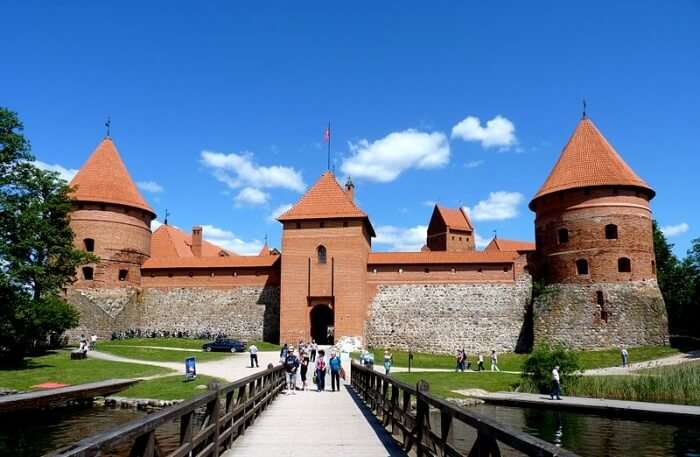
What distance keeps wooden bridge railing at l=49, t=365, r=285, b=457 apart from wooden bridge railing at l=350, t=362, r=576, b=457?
7.12 feet

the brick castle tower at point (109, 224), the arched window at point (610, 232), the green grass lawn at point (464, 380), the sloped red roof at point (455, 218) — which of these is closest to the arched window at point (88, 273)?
the brick castle tower at point (109, 224)

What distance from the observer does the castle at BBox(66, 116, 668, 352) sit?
28.6m

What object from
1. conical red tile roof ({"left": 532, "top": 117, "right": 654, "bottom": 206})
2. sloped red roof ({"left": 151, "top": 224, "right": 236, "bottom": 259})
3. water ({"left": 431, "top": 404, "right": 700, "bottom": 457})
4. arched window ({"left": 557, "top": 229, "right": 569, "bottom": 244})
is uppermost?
conical red tile roof ({"left": 532, "top": 117, "right": 654, "bottom": 206})

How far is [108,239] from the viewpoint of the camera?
108 feet

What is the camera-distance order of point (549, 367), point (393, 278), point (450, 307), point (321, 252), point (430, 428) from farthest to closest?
1. point (393, 278)
2. point (321, 252)
3. point (450, 307)
4. point (549, 367)
5. point (430, 428)

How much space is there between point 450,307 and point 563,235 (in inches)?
279

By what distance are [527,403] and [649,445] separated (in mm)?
5617

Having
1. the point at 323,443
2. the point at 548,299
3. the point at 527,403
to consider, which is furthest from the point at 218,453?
the point at 548,299

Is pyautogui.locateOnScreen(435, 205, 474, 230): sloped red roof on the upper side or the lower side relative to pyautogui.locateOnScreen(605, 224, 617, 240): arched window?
upper

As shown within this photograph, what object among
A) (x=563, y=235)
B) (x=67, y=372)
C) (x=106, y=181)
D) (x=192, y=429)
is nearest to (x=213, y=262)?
(x=106, y=181)

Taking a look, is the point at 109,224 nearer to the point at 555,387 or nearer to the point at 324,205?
the point at 324,205

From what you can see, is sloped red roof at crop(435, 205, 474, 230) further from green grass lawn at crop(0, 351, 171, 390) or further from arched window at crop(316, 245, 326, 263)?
green grass lawn at crop(0, 351, 171, 390)

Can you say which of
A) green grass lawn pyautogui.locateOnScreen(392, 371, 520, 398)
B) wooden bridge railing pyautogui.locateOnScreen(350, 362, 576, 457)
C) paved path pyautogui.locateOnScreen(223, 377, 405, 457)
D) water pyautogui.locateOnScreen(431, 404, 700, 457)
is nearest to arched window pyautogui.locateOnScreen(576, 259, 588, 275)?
green grass lawn pyautogui.locateOnScreen(392, 371, 520, 398)

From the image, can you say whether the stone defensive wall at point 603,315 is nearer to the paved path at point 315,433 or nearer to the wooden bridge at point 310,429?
the wooden bridge at point 310,429
